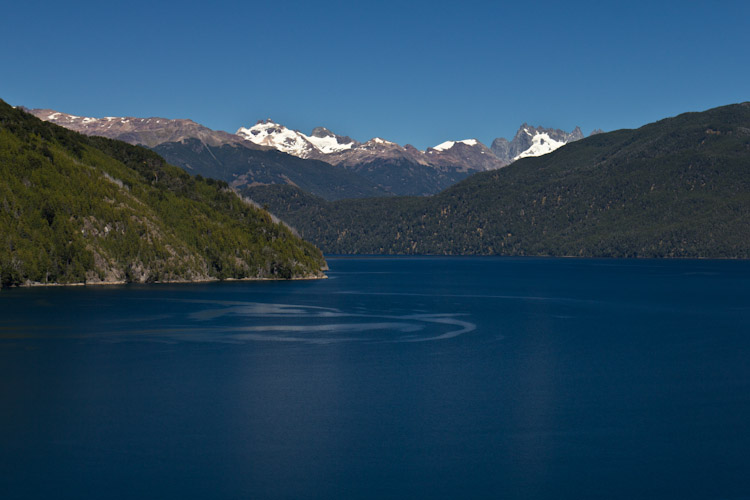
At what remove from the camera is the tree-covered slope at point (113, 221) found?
123 metres

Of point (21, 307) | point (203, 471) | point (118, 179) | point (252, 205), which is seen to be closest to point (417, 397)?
point (203, 471)

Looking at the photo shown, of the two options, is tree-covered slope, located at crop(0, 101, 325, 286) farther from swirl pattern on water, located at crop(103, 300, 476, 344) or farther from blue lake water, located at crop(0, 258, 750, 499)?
blue lake water, located at crop(0, 258, 750, 499)

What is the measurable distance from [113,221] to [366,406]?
328 ft

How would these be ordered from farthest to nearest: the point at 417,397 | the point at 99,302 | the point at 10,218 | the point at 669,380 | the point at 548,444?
the point at 10,218 < the point at 99,302 < the point at 669,380 < the point at 417,397 < the point at 548,444

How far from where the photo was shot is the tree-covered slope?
123 metres

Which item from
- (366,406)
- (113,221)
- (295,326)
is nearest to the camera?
(366,406)

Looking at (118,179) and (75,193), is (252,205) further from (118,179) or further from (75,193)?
(75,193)

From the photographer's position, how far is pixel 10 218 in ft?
394

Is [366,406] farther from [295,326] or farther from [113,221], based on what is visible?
[113,221]

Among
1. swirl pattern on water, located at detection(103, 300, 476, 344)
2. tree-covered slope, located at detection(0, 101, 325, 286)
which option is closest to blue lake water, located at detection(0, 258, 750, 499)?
swirl pattern on water, located at detection(103, 300, 476, 344)

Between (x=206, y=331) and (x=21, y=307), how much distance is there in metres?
28.6

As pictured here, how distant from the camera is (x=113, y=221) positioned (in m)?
134

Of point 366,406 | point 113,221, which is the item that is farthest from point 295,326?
point 113,221

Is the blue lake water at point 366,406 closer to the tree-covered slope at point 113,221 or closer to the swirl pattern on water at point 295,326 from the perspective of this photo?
the swirl pattern on water at point 295,326
